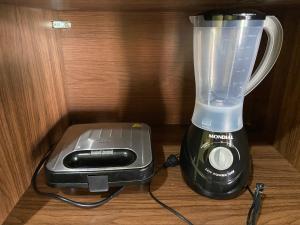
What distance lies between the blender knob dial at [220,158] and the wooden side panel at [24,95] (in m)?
0.39

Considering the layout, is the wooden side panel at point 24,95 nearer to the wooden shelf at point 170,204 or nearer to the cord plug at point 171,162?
the wooden shelf at point 170,204

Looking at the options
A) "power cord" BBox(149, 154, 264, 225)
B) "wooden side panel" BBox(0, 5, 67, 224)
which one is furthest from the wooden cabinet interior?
"power cord" BBox(149, 154, 264, 225)

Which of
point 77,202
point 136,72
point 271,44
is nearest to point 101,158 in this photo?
point 77,202

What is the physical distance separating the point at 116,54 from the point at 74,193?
16.5 inches

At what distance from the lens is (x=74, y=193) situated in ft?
1.75

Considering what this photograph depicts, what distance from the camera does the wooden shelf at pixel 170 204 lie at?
460mm

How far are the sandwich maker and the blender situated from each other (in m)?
0.10

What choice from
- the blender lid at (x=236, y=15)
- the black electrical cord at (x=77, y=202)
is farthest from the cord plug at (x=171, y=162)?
the blender lid at (x=236, y=15)

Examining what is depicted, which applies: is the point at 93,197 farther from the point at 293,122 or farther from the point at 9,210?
the point at 293,122

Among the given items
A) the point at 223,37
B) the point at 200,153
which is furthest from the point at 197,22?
the point at 200,153

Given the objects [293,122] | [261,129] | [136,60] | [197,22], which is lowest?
[261,129]

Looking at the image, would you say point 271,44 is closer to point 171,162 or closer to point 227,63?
point 227,63

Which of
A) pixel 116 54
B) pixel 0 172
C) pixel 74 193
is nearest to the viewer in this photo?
pixel 0 172

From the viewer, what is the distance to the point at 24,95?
1.69 feet
